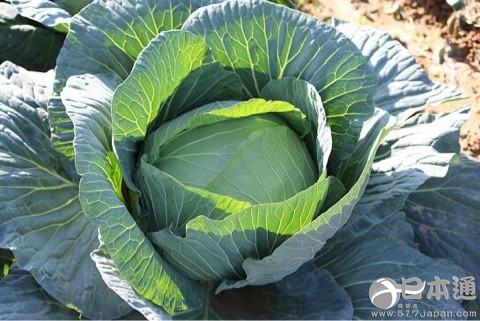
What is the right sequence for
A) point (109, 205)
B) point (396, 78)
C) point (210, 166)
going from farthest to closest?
point (396, 78) < point (210, 166) < point (109, 205)

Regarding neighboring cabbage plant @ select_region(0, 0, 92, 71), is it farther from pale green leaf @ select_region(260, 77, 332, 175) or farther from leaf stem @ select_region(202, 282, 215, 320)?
leaf stem @ select_region(202, 282, 215, 320)

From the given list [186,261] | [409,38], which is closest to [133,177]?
[186,261]

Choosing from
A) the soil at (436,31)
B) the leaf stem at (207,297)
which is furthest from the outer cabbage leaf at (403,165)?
the soil at (436,31)

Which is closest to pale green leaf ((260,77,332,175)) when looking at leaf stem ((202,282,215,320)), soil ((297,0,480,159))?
leaf stem ((202,282,215,320))

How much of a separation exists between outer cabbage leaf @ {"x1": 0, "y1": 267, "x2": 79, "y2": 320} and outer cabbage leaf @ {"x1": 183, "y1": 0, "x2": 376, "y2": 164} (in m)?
0.83

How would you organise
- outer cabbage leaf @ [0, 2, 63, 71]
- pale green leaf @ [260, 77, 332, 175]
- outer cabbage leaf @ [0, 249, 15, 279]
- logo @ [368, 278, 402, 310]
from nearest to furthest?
pale green leaf @ [260, 77, 332, 175] → logo @ [368, 278, 402, 310] → outer cabbage leaf @ [0, 249, 15, 279] → outer cabbage leaf @ [0, 2, 63, 71]

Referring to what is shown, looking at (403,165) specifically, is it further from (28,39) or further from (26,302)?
(28,39)

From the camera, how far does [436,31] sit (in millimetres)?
3406

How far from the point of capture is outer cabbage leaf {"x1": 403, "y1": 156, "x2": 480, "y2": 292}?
212 centimetres

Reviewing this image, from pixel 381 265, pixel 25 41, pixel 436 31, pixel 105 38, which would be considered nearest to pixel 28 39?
pixel 25 41

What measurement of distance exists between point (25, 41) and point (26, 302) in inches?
36.8

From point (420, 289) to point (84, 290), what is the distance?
942 millimetres

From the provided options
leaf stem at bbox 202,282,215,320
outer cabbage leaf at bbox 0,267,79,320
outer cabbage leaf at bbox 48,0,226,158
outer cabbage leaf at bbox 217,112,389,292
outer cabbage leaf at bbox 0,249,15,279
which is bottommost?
outer cabbage leaf at bbox 0,249,15,279

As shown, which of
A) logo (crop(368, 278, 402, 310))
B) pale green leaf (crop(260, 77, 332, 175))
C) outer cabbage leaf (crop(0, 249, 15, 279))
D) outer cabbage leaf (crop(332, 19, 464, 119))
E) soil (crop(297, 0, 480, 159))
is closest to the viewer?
pale green leaf (crop(260, 77, 332, 175))
